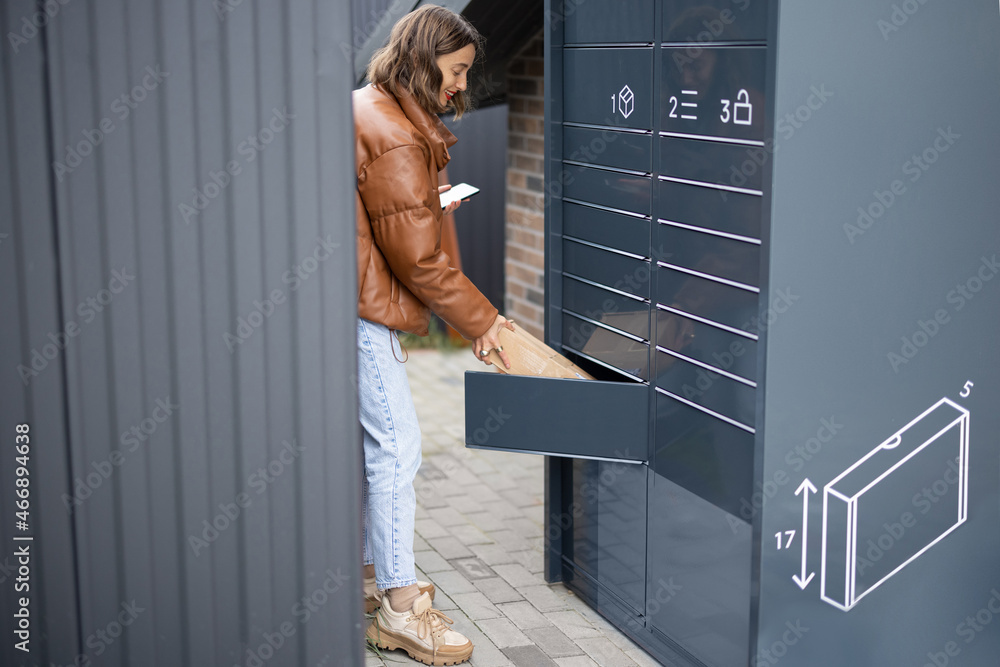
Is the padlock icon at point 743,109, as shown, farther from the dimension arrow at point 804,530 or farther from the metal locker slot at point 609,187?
the dimension arrow at point 804,530

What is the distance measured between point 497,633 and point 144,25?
220 centimetres

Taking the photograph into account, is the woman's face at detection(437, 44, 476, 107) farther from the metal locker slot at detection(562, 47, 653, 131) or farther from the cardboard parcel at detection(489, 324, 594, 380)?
the cardboard parcel at detection(489, 324, 594, 380)

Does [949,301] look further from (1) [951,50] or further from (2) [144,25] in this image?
(2) [144,25]

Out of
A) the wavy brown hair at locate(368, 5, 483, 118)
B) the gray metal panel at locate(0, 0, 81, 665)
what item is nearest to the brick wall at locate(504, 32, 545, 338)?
the wavy brown hair at locate(368, 5, 483, 118)

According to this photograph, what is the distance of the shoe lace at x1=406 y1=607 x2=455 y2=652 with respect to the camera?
324cm

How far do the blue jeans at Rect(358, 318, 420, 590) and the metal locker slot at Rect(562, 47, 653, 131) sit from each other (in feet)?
2.94

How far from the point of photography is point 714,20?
2604mm

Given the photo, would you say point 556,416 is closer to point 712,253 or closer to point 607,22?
point 712,253

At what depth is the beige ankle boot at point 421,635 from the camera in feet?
10.5

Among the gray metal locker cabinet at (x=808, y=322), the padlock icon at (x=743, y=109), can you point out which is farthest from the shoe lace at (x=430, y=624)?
the padlock icon at (x=743, y=109)

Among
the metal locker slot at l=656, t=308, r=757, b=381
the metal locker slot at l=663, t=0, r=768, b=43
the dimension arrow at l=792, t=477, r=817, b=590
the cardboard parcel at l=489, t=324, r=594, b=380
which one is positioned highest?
the metal locker slot at l=663, t=0, r=768, b=43

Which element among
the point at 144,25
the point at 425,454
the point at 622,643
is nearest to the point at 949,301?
the point at 622,643

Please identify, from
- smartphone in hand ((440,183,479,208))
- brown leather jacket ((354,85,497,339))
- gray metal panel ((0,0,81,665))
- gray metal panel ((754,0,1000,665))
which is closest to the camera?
gray metal panel ((0,0,81,665))

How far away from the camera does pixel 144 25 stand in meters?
1.91
